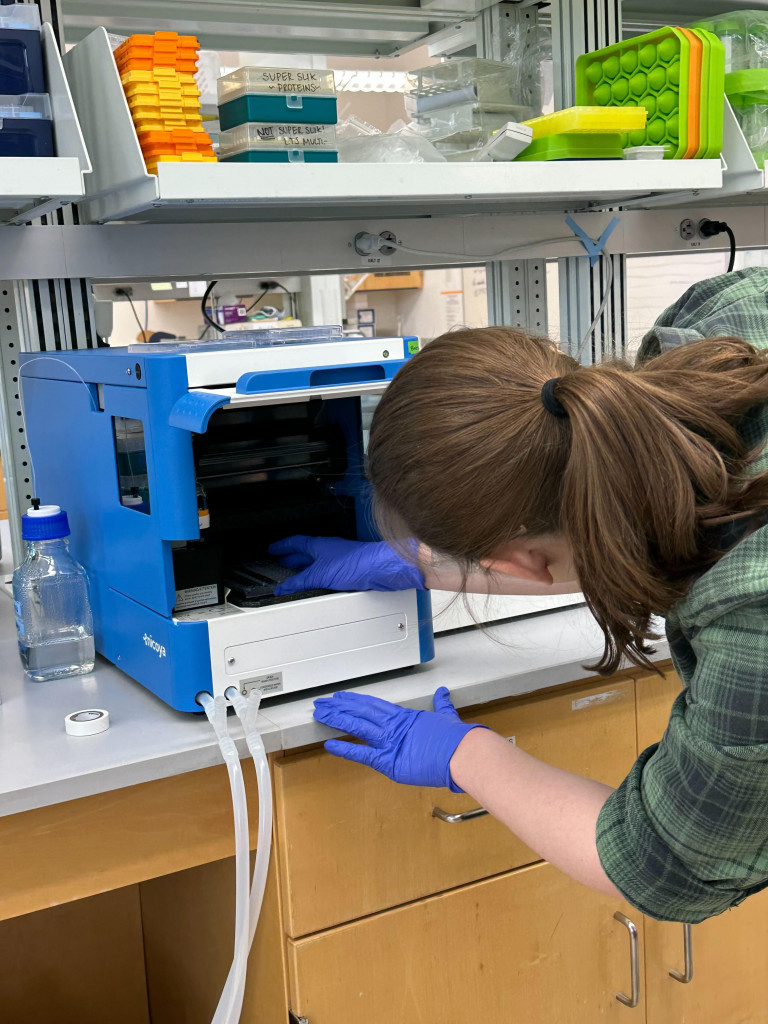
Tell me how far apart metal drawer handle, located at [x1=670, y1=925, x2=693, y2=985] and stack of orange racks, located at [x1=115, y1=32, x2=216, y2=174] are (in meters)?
1.26

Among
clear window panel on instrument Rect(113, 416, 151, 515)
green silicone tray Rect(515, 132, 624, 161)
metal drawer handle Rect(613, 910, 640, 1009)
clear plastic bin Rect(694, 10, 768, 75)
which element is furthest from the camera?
clear plastic bin Rect(694, 10, 768, 75)

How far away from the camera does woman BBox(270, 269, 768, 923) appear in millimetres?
815

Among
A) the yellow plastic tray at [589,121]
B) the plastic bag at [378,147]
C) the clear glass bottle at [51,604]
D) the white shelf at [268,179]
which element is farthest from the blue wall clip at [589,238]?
the clear glass bottle at [51,604]

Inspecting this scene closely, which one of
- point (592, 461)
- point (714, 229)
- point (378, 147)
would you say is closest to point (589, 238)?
point (714, 229)

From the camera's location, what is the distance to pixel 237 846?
1083 millimetres

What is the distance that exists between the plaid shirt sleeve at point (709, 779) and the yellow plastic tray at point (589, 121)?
886 millimetres

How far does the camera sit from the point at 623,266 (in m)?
1.98

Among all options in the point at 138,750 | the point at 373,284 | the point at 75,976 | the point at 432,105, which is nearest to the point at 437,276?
the point at 373,284

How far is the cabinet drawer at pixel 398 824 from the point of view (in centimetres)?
115

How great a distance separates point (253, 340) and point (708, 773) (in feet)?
2.40

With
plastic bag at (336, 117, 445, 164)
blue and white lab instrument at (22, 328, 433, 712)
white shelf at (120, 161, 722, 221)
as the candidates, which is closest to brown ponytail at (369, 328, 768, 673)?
blue and white lab instrument at (22, 328, 433, 712)

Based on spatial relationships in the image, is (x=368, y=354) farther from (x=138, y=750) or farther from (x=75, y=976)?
(x=75, y=976)

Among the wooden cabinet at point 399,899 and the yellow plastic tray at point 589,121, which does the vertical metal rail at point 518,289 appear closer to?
the yellow plastic tray at point 589,121

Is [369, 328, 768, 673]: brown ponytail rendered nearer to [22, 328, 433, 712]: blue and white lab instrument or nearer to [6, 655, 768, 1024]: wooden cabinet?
[22, 328, 433, 712]: blue and white lab instrument
